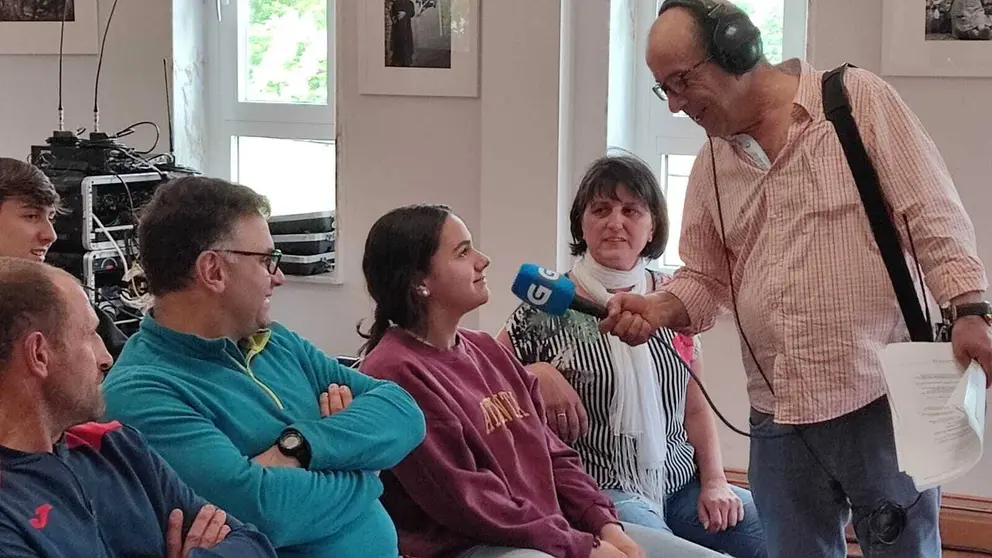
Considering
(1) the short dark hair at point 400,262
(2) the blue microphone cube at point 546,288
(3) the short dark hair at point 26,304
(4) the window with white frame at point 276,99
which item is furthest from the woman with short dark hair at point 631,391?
(4) the window with white frame at point 276,99

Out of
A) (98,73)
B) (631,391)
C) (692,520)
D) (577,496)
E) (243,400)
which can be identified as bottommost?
(692,520)

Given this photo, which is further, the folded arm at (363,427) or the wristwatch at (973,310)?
the folded arm at (363,427)

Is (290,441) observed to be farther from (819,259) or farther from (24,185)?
(24,185)

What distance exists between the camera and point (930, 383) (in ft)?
5.25

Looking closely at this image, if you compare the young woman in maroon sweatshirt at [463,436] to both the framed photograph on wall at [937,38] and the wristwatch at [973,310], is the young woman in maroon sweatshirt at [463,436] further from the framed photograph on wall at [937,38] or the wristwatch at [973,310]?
the framed photograph on wall at [937,38]

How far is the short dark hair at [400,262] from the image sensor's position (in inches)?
85.4

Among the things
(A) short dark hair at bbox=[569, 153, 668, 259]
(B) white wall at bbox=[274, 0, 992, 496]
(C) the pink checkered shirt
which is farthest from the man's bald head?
(B) white wall at bbox=[274, 0, 992, 496]

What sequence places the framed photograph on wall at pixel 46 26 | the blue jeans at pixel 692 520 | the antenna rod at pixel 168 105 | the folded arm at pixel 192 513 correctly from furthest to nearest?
the framed photograph on wall at pixel 46 26 < the antenna rod at pixel 168 105 < the blue jeans at pixel 692 520 < the folded arm at pixel 192 513

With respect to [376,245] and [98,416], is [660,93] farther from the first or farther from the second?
[98,416]

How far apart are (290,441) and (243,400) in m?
0.10

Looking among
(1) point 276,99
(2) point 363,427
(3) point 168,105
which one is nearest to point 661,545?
(2) point 363,427

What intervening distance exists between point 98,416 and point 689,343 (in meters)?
1.52

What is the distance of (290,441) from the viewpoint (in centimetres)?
175

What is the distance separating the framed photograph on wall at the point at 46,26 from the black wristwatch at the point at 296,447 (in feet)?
8.78
